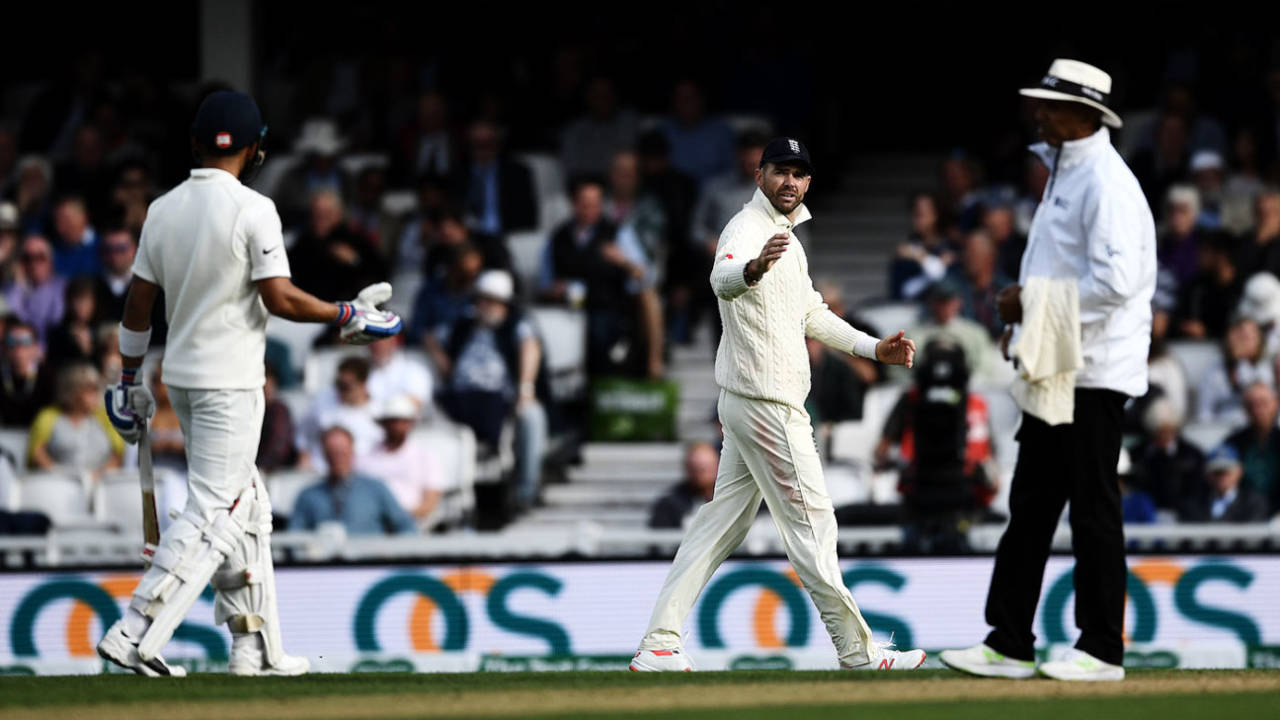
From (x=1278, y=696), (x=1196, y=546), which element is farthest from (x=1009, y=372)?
(x=1278, y=696)

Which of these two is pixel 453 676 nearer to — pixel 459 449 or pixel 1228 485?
pixel 459 449

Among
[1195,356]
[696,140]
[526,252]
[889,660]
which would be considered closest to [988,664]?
[889,660]

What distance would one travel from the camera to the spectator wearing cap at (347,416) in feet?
40.8

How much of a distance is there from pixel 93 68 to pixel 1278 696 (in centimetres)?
1259

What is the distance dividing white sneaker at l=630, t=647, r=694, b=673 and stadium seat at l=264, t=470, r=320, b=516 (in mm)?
4851

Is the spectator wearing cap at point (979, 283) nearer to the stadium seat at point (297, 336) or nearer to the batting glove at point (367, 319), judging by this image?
the stadium seat at point (297, 336)

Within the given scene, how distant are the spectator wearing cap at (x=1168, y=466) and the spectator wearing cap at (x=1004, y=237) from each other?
182cm

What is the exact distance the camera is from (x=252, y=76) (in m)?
16.1

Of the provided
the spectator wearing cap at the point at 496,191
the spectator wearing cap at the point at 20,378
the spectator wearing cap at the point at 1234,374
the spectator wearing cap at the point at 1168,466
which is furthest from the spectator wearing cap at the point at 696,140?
the spectator wearing cap at the point at 20,378

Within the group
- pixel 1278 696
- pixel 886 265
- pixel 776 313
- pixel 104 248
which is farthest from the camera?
pixel 886 265

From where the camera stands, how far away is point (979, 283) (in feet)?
42.3

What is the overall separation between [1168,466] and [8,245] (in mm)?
8383

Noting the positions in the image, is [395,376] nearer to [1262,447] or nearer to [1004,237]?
[1004,237]

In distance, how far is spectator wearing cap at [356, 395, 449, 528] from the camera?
39.7ft
